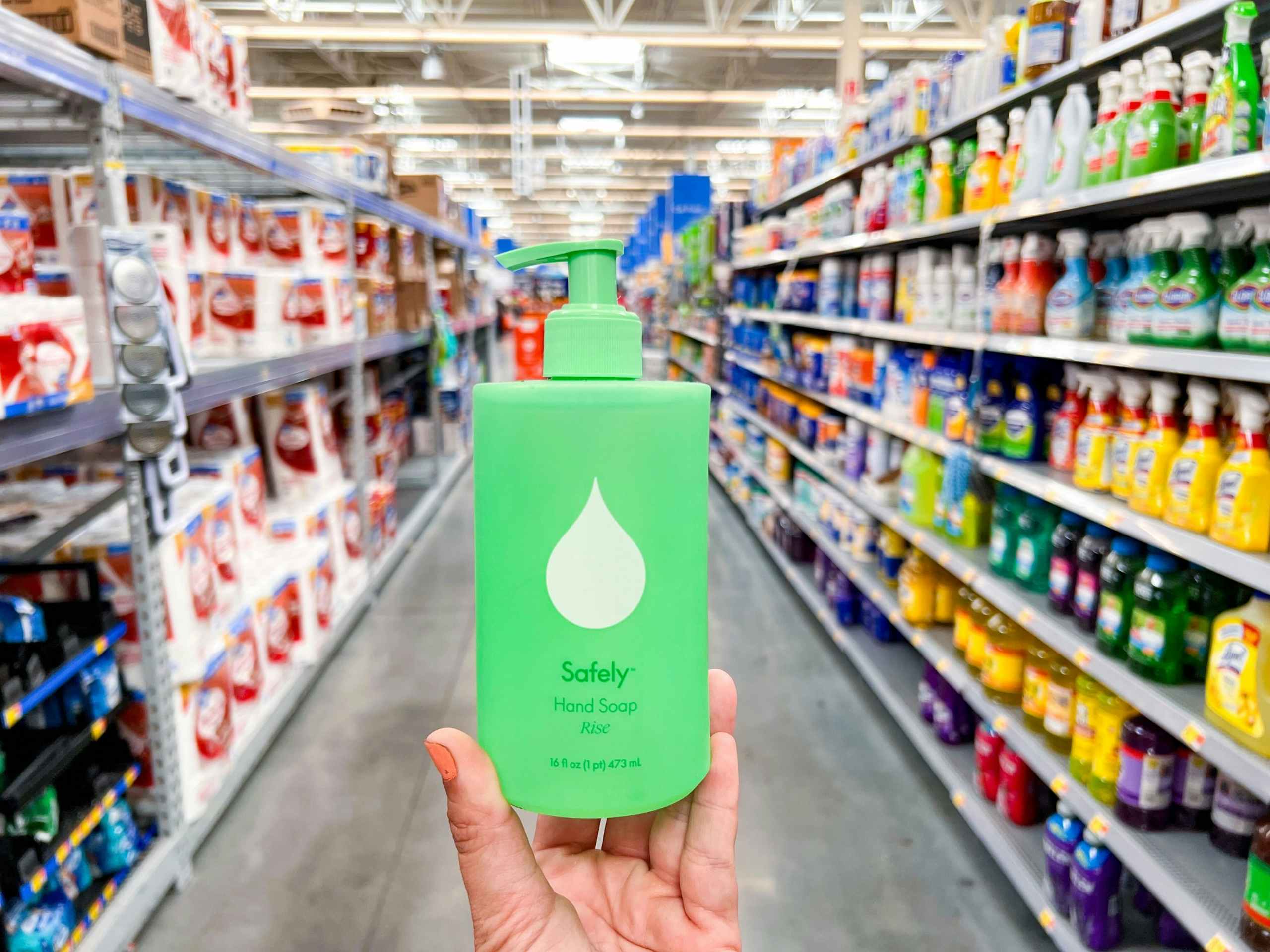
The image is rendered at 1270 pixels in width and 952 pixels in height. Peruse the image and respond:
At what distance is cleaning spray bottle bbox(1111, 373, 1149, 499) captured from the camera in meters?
1.73

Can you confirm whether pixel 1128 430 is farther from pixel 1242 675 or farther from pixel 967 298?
pixel 967 298

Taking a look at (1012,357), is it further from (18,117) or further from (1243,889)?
(18,117)

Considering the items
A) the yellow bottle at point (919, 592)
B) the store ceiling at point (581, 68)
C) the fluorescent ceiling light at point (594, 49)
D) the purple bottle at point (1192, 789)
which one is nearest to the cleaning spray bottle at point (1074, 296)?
the purple bottle at point (1192, 789)

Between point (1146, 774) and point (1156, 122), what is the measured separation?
1.23 meters

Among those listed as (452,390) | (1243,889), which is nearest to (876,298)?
(1243,889)

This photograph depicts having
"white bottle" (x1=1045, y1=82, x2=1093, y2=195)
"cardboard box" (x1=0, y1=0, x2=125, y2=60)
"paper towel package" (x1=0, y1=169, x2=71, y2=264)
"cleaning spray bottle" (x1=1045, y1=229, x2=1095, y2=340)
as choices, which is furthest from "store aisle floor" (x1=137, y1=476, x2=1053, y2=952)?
"cardboard box" (x1=0, y1=0, x2=125, y2=60)

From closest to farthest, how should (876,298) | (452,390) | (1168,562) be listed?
1. (1168,562)
2. (876,298)
3. (452,390)

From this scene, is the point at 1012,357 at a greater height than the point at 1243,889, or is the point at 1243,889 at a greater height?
the point at 1012,357

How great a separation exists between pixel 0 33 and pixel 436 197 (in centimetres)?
439

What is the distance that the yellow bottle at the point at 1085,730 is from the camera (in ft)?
5.99

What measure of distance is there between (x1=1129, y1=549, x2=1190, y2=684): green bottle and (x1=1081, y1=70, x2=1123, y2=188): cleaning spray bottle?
78 cm

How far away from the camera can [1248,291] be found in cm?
138

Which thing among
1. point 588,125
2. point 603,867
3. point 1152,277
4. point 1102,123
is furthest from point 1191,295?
point 588,125

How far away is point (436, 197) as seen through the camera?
17.9ft
